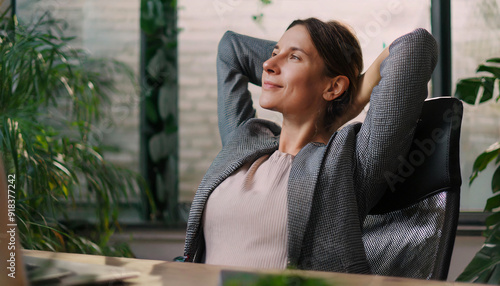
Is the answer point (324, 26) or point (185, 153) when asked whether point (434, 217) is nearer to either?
point (324, 26)

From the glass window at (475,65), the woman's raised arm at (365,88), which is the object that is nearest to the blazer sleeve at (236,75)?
the woman's raised arm at (365,88)

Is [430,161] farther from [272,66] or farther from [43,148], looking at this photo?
[43,148]

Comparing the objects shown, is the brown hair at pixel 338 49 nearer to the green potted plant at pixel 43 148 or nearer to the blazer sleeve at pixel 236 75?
the blazer sleeve at pixel 236 75

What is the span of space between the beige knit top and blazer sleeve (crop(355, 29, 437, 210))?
21 centimetres

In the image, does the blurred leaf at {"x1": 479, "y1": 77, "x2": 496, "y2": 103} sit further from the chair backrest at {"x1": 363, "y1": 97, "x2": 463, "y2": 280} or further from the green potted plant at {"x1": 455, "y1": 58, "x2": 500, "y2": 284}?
the chair backrest at {"x1": 363, "y1": 97, "x2": 463, "y2": 280}

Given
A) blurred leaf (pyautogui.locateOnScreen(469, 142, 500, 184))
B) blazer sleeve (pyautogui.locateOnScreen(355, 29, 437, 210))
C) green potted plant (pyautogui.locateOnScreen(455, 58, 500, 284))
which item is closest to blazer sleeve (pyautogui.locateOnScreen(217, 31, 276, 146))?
blazer sleeve (pyautogui.locateOnScreen(355, 29, 437, 210))

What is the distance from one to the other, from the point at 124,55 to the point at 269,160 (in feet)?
5.17

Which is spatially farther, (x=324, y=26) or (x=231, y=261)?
(x=324, y=26)

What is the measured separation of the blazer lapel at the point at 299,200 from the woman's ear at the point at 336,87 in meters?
0.24

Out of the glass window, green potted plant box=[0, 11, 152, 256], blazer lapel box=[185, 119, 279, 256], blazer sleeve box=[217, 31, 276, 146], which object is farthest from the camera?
the glass window

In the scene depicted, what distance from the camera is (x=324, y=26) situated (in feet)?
4.24

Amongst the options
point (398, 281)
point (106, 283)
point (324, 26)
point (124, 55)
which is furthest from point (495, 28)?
point (106, 283)

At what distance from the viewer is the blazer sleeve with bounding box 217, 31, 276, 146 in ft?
4.77

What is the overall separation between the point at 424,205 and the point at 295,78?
490 millimetres
